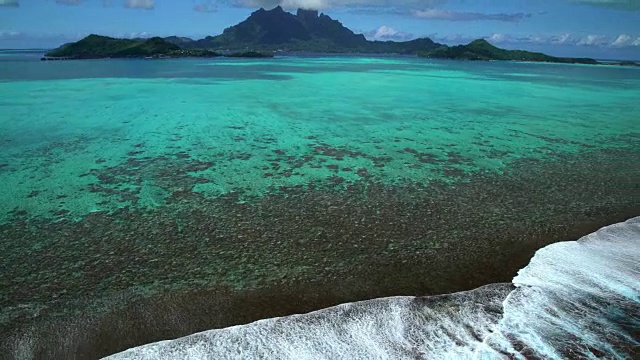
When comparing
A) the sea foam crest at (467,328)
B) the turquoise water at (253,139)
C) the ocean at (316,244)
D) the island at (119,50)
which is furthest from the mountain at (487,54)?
the sea foam crest at (467,328)

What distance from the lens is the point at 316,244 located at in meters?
9.86

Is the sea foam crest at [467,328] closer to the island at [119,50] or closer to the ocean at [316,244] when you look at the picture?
the ocean at [316,244]

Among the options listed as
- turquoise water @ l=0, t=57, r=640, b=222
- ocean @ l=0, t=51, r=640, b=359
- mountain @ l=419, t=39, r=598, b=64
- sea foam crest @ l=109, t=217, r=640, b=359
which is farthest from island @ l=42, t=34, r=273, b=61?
sea foam crest @ l=109, t=217, r=640, b=359

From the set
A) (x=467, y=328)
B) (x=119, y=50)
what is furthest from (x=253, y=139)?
(x=119, y=50)

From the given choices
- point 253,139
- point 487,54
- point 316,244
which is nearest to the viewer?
point 316,244

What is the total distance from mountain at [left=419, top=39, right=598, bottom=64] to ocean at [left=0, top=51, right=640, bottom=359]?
164m

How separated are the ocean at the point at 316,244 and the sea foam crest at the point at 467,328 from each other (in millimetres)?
34

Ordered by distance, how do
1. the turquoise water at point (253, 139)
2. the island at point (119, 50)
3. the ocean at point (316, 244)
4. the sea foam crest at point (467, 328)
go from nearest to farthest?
the sea foam crest at point (467, 328) → the ocean at point (316, 244) → the turquoise water at point (253, 139) → the island at point (119, 50)

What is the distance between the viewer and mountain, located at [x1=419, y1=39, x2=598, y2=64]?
550 ft

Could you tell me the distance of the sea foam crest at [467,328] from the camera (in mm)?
6227

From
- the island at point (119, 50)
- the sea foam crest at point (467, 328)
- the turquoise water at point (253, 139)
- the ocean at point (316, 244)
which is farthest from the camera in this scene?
the island at point (119, 50)

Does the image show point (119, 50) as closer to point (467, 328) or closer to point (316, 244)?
point (316, 244)

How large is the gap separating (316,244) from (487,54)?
628 ft

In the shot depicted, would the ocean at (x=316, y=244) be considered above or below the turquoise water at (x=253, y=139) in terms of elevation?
below
